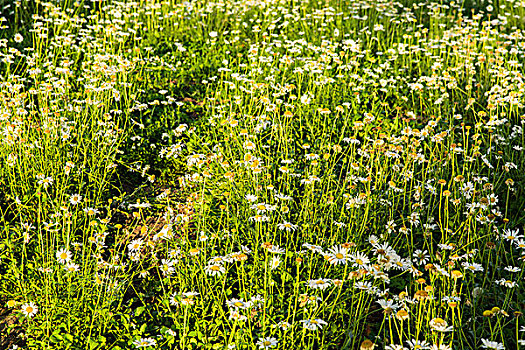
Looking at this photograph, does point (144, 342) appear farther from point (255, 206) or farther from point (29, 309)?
point (255, 206)

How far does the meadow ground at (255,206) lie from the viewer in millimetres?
2719

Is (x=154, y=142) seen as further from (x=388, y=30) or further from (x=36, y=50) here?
(x=388, y=30)

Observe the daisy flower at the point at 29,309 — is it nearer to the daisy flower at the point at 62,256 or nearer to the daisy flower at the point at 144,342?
the daisy flower at the point at 62,256

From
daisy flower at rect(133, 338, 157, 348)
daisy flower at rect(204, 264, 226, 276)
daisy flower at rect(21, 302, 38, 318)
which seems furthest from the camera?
daisy flower at rect(204, 264, 226, 276)

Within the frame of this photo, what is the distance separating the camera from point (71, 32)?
20.2 ft

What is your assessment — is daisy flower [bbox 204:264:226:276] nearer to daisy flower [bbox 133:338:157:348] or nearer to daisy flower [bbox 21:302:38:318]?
daisy flower [bbox 133:338:157:348]

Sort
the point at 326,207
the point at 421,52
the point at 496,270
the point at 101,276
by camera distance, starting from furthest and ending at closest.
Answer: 1. the point at 421,52
2. the point at 326,207
3. the point at 496,270
4. the point at 101,276

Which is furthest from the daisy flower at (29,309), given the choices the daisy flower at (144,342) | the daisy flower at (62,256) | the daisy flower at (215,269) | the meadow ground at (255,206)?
the daisy flower at (215,269)

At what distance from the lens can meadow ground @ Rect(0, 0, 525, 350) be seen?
2.72m

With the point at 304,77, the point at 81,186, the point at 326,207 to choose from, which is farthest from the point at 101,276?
the point at 304,77

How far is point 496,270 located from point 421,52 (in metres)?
3.55

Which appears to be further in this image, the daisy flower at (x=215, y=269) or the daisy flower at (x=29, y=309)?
the daisy flower at (x=215, y=269)

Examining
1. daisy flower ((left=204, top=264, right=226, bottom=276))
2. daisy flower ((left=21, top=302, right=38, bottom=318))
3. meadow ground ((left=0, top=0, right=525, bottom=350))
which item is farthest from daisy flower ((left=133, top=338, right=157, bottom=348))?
daisy flower ((left=21, top=302, right=38, bottom=318))

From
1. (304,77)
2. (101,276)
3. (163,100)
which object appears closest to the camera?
(101,276)
